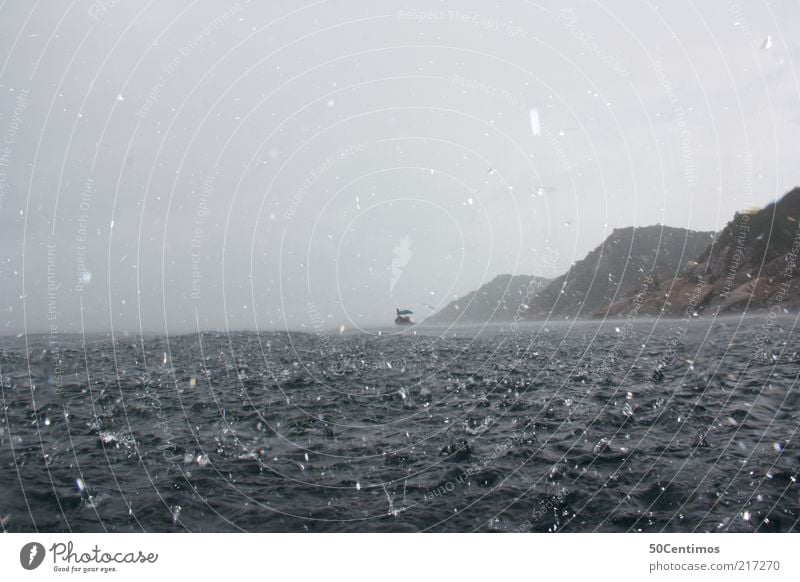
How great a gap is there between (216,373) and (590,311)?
195163mm

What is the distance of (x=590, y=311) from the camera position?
630ft

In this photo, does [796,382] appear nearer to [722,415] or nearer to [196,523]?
[722,415]

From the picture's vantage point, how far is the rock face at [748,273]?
254 feet

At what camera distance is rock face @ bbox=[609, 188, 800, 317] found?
77.4 meters

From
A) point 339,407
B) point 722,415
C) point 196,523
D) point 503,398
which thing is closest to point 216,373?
point 339,407
